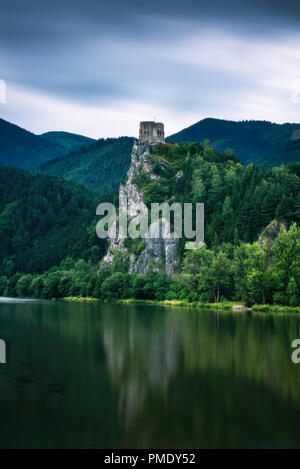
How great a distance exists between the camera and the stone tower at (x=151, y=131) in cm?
19575

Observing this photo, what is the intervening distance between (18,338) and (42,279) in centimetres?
12697

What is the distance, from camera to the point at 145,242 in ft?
538

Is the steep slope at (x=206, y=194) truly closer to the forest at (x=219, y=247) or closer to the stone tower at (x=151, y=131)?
the forest at (x=219, y=247)

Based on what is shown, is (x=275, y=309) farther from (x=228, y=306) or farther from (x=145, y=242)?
(x=145, y=242)

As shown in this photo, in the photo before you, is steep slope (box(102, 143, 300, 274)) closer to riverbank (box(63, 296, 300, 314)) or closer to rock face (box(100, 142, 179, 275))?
rock face (box(100, 142, 179, 275))

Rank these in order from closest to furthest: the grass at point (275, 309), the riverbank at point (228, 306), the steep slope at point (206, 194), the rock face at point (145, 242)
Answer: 1. the grass at point (275, 309)
2. the riverbank at point (228, 306)
3. the steep slope at point (206, 194)
4. the rock face at point (145, 242)

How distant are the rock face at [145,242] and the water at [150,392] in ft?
341

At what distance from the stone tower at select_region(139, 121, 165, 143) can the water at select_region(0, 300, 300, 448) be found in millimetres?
151556

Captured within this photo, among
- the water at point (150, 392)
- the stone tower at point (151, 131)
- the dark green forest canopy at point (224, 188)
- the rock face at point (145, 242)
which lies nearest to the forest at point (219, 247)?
the dark green forest canopy at point (224, 188)

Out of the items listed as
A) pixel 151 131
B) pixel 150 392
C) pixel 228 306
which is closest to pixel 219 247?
pixel 228 306

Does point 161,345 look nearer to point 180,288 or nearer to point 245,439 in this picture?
point 245,439

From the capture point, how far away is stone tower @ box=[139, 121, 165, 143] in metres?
196

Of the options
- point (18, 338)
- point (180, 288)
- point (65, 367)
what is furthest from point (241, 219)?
point (65, 367)

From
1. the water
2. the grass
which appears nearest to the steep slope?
the grass
